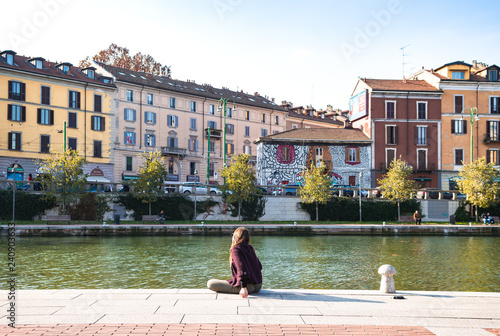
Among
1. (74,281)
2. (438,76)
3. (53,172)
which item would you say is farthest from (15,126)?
(438,76)

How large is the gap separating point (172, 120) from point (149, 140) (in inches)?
177

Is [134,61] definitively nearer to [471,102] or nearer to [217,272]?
[471,102]

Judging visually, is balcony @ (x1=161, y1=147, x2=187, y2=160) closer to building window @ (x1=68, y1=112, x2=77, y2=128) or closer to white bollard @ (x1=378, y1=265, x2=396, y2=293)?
building window @ (x1=68, y1=112, x2=77, y2=128)

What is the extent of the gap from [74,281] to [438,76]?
56437 millimetres

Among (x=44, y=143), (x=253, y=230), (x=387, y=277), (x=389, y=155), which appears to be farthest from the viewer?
(x=389, y=155)

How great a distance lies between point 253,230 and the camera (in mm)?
39000

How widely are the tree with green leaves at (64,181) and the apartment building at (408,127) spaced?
33.9m

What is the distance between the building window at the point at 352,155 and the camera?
6028 cm

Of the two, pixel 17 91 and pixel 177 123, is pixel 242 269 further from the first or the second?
pixel 177 123

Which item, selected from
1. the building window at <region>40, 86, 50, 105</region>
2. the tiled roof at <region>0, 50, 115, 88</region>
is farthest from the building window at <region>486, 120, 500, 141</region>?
the building window at <region>40, 86, 50, 105</region>

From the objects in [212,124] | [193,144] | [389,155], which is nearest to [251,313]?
[389,155]

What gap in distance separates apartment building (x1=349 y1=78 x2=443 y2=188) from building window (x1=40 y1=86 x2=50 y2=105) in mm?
36570

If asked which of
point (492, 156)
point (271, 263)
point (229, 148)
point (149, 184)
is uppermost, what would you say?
point (229, 148)

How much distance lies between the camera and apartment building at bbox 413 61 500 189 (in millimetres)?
61688
